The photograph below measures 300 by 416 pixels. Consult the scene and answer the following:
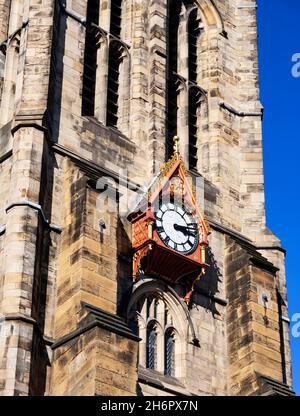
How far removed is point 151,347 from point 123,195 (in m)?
4.21

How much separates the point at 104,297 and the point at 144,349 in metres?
2.64

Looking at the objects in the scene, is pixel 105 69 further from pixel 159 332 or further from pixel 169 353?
pixel 169 353

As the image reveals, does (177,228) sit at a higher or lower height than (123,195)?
lower

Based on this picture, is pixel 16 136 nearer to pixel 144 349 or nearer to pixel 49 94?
pixel 49 94

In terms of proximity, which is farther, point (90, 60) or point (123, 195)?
point (90, 60)

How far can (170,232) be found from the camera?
1463 inches

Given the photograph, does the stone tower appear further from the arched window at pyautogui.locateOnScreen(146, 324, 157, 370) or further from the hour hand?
the hour hand

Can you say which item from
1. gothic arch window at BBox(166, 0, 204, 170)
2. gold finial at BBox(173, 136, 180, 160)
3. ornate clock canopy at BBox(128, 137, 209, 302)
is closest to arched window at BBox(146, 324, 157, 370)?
ornate clock canopy at BBox(128, 137, 209, 302)

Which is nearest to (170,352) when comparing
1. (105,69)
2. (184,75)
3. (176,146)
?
(176,146)

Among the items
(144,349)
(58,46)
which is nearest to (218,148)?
(58,46)

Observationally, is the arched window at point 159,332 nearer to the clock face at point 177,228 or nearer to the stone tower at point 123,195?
the stone tower at point 123,195

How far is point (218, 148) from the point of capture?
42.0 metres

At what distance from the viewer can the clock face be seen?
121 ft

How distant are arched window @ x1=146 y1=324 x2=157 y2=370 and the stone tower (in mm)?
40
